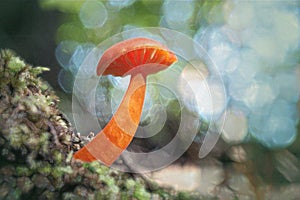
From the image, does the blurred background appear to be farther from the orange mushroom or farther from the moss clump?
the moss clump

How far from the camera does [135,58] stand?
130cm

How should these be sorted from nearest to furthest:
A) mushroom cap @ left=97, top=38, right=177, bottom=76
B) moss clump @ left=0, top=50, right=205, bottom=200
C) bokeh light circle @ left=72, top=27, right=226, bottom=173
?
moss clump @ left=0, top=50, right=205, bottom=200 → mushroom cap @ left=97, top=38, right=177, bottom=76 → bokeh light circle @ left=72, top=27, right=226, bottom=173

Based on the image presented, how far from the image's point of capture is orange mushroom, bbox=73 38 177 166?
4.30 feet

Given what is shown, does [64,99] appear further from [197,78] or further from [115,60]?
[197,78]

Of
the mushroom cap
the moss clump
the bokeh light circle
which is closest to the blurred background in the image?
the bokeh light circle

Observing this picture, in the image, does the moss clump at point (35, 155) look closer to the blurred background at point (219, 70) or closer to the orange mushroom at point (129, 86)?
the orange mushroom at point (129, 86)

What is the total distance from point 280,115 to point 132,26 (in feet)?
2.41

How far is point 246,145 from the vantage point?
1.66 meters

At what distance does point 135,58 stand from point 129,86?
131 millimetres

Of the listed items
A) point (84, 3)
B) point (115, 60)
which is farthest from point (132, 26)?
point (115, 60)

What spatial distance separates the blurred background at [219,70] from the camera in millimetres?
1530

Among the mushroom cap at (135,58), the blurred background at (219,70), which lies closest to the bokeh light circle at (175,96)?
the blurred background at (219,70)

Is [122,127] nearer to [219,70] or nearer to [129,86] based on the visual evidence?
[129,86]

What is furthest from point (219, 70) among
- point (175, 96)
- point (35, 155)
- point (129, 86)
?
point (35, 155)
